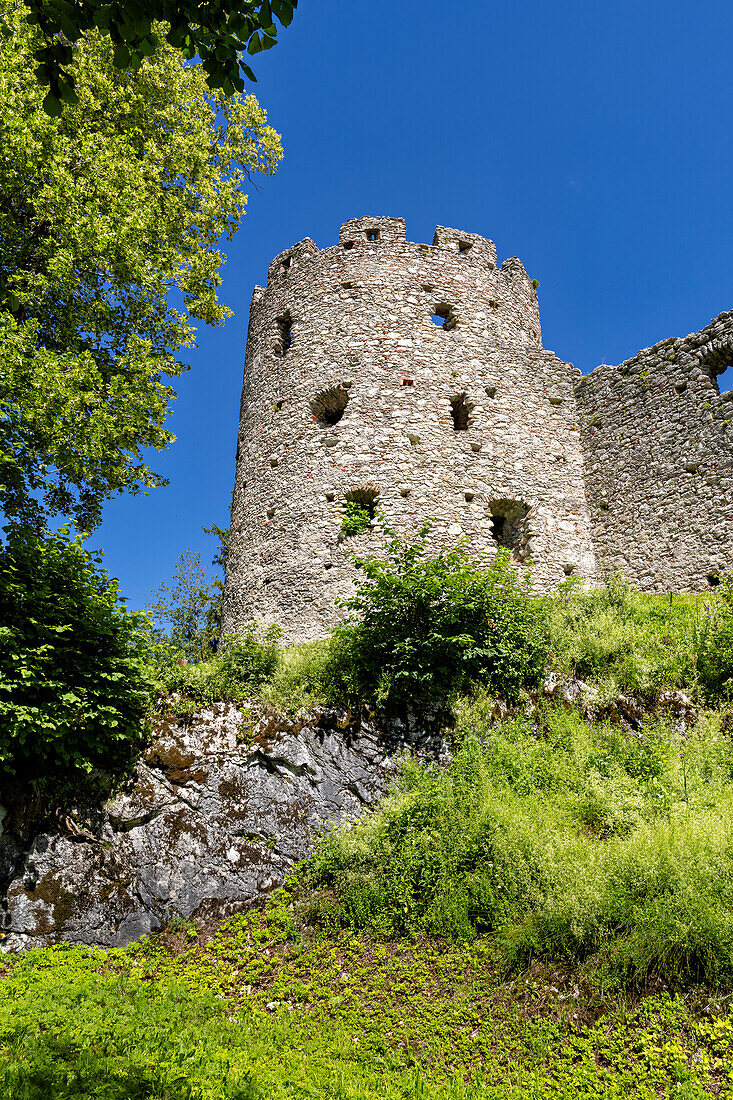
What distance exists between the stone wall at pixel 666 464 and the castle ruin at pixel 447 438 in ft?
0.09

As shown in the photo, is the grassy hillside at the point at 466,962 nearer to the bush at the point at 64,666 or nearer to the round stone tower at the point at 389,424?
the bush at the point at 64,666

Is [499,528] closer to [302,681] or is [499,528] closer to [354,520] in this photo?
[354,520]

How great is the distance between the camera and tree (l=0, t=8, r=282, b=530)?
8.30 m

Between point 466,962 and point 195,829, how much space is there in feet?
9.78

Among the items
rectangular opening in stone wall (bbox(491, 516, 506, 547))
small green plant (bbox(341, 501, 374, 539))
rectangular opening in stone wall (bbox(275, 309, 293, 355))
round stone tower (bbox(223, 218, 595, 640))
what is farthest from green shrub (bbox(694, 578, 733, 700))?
rectangular opening in stone wall (bbox(275, 309, 293, 355))

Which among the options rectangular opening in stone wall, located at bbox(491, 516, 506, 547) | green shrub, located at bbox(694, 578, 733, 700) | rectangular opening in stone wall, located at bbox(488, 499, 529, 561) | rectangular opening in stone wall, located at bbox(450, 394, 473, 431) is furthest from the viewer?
rectangular opening in stone wall, located at bbox(450, 394, 473, 431)

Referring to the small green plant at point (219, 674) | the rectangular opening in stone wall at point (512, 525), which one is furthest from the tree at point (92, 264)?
the rectangular opening in stone wall at point (512, 525)

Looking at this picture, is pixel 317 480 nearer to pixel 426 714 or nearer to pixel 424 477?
pixel 424 477

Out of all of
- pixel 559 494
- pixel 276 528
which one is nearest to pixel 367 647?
pixel 276 528

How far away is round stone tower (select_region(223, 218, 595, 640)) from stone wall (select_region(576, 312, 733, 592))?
0.59m

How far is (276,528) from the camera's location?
Result: 12578mm

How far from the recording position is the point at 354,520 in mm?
11781

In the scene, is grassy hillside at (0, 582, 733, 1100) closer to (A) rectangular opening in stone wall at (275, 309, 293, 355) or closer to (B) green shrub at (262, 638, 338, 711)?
(B) green shrub at (262, 638, 338, 711)

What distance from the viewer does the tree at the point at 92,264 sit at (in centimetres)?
830
